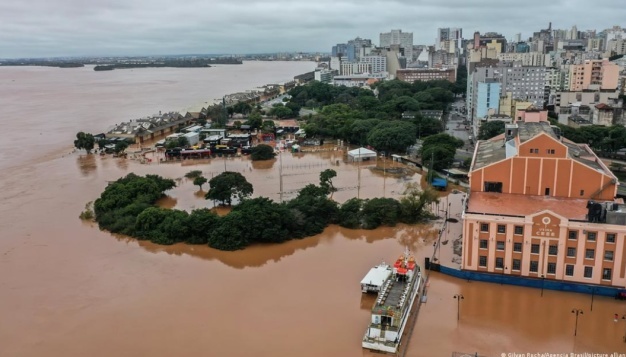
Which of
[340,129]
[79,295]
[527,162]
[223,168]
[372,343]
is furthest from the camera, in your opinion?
[340,129]

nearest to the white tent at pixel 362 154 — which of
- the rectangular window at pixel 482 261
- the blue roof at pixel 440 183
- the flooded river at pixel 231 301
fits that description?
the blue roof at pixel 440 183

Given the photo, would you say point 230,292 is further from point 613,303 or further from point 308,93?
point 308,93

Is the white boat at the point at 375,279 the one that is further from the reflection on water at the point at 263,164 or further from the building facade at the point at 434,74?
the building facade at the point at 434,74

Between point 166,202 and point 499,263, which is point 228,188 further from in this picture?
point 499,263

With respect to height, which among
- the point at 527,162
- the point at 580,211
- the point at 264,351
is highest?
the point at 527,162

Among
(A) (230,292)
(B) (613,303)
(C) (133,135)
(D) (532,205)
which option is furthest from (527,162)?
(C) (133,135)

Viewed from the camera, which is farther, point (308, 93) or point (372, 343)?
point (308, 93)
